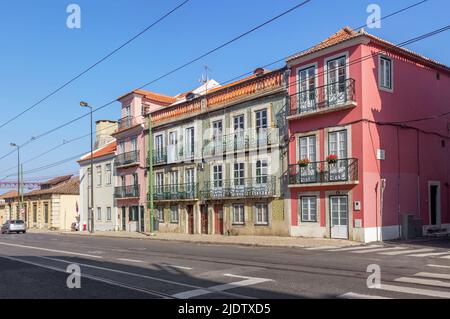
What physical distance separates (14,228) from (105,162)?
1097 centimetres

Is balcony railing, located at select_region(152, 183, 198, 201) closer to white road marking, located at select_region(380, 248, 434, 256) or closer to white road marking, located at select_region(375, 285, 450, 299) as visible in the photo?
white road marking, located at select_region(380, 248, 434, 256)

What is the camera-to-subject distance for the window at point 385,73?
24734mm

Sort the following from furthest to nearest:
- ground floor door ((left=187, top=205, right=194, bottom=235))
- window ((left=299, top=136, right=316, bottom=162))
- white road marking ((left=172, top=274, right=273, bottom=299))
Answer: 1. ground floor door ((left=187, top=205, right=194, bottom=235))
2. window ((left=299, top=136, right=316, bottom=162))
3. white road marking ((left=172, top=274, right=273, bottom=299))

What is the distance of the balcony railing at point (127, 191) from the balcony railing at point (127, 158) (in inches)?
77.9

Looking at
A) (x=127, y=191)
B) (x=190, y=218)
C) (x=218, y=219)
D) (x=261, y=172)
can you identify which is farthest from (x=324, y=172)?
(x=127, y=191)

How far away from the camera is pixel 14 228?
47688 millimetres

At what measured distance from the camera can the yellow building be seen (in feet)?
189

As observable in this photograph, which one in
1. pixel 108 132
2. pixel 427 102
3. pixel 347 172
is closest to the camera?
pixel 347 172

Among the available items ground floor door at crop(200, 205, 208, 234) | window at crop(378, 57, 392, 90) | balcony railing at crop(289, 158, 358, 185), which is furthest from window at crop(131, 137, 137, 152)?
window at crop(378, 57, 392, 90)

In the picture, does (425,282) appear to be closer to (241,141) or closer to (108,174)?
(241,141)

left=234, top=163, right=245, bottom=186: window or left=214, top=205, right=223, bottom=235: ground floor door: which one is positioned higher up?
left=234, top=163, right=245, bottom=186: window

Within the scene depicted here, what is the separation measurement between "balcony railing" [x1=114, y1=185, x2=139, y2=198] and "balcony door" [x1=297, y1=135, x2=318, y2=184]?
1835 centimetres
